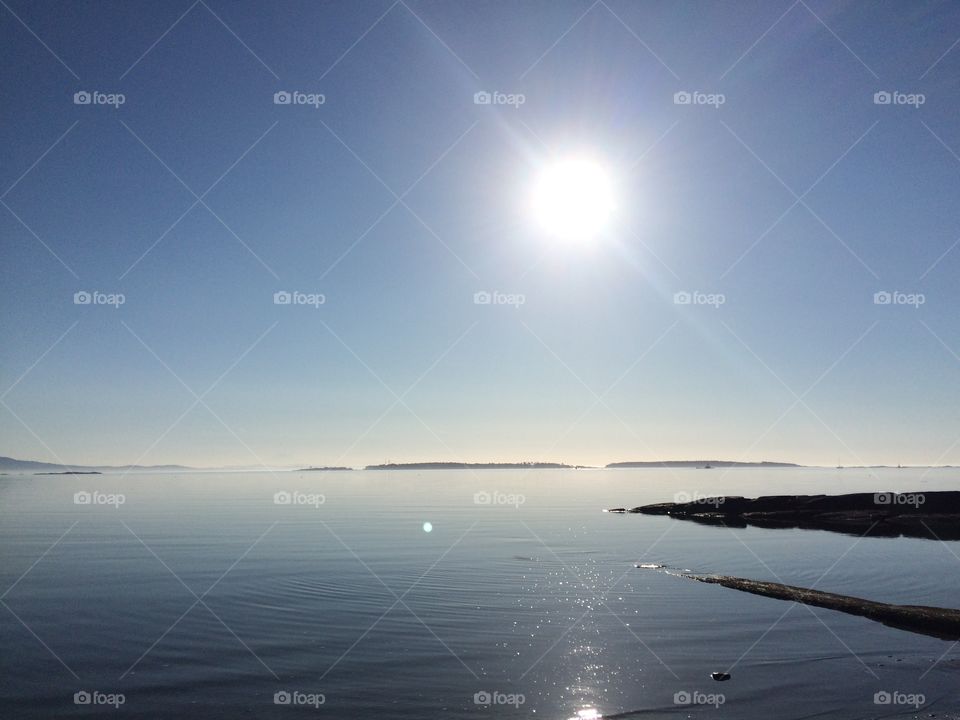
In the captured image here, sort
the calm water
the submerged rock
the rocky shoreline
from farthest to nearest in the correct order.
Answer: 1. the rocky shoreline
2. the submerged rock
3. the calm water

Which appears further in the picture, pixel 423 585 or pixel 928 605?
pixel 423 585

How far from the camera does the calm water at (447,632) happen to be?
17.6 m

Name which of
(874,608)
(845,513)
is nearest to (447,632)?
(874,608)

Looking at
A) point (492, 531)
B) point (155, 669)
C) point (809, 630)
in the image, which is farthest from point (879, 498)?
point (155, 669)

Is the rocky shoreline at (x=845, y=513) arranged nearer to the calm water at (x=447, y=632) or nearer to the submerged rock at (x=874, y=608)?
the calm water at (x=447, y=632)

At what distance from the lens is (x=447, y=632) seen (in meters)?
24.4

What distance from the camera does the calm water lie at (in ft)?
57.8

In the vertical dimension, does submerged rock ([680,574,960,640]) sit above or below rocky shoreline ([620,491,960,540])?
below

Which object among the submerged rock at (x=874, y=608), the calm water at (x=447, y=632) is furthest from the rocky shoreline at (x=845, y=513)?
the submerged rock at (x=874, y=608)

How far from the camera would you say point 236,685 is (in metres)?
18.4

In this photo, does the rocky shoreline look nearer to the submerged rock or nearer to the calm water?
the calm water

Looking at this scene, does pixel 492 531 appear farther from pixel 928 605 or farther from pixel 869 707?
pixel 869 707

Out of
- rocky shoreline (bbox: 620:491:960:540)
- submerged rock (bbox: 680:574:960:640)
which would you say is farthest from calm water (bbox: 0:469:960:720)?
rocky shoreline (bbox: 620:491:960:540)

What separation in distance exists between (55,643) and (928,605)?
3644cm
